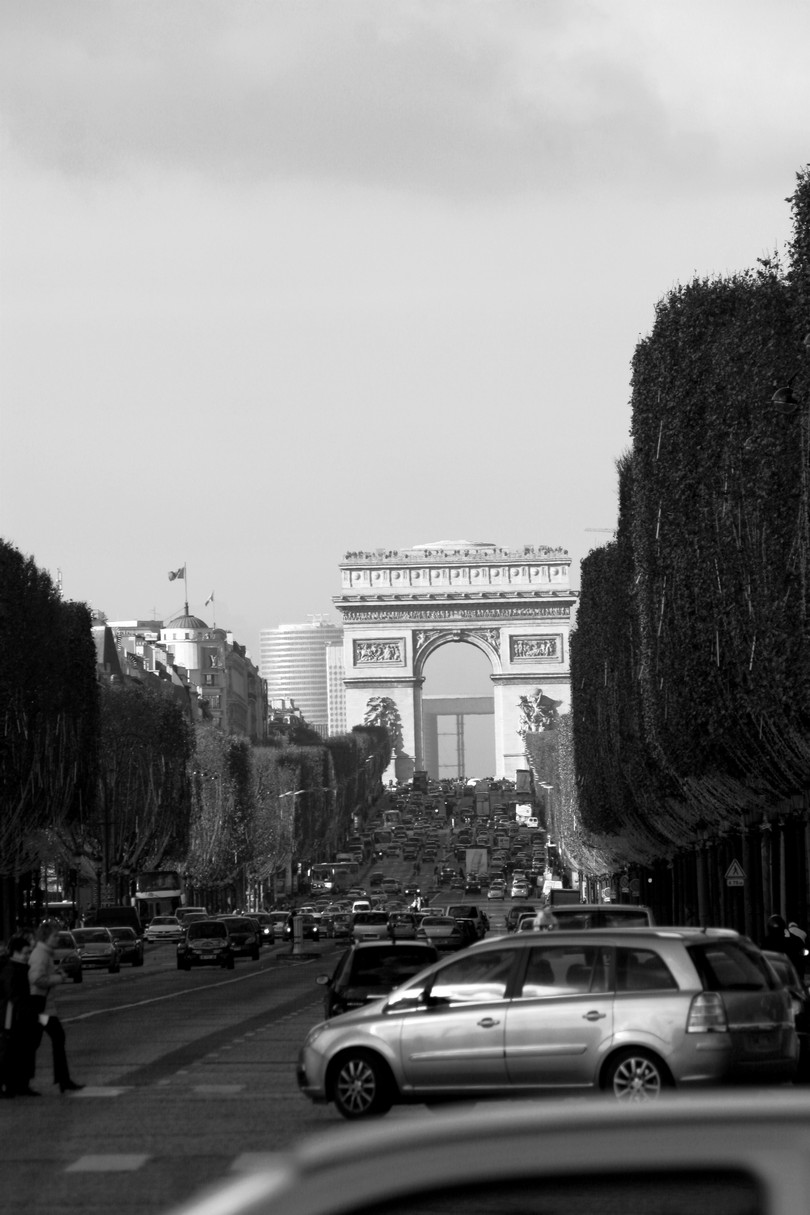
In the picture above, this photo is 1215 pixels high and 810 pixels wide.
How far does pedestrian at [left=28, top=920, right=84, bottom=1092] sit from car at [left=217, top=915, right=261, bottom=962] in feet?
158

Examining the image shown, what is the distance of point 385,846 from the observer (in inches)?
6949

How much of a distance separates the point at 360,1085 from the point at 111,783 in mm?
84044

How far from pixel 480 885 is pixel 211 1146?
11900 cm

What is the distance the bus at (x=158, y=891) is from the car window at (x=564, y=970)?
8632 cm

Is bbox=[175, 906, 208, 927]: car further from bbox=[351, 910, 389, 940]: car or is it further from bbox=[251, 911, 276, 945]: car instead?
bbox=[351, 910, 389, 940]: car

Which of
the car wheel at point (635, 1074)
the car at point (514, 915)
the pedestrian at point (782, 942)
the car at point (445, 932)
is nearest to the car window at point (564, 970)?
the car wheel at point (635, 1074)

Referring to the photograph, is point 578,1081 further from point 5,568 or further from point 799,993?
point 5,568

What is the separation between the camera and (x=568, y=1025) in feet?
57.1

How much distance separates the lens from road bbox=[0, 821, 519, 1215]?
14.9 m

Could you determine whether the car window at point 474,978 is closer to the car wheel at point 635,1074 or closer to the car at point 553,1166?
the car wheel at point 635,1074

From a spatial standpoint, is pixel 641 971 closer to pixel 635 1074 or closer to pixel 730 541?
pixel 635 1074

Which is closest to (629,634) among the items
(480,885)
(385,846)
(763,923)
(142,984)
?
(763,923)

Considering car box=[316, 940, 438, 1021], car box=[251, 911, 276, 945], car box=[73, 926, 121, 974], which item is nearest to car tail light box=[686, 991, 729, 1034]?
car box=[316, 940, 438, 1021]

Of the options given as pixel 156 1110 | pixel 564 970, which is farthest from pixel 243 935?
pixel 564 970
